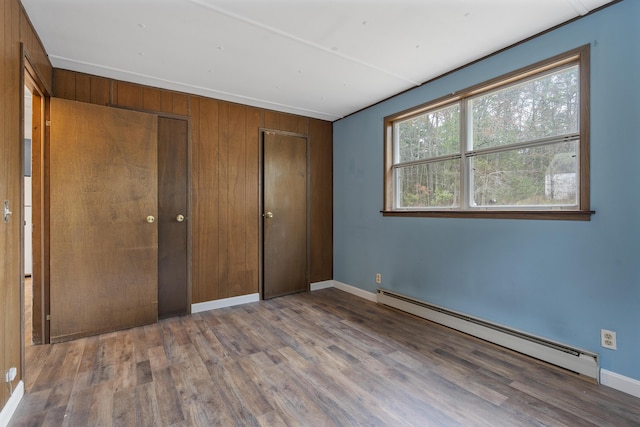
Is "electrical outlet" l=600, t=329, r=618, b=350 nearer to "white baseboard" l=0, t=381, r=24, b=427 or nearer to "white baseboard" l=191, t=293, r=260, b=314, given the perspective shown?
"white baseboard" l=191, t=293, r=260, b=314

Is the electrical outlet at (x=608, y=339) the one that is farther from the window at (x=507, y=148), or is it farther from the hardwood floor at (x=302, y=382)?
the window at (x=507, y=148)

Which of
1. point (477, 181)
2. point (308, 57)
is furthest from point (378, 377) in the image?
point (308, 57)

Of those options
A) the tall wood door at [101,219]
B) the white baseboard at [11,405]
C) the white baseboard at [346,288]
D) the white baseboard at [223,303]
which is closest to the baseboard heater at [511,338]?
the white baseboard at [346,288]

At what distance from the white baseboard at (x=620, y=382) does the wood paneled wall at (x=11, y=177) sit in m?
3.53

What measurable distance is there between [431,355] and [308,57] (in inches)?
105

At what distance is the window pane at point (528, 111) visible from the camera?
7.14 feet

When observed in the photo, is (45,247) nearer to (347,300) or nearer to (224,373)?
(224,373)

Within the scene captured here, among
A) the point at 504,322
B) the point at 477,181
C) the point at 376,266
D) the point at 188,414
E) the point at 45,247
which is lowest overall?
the point at 188,414

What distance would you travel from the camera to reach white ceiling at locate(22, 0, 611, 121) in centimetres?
194

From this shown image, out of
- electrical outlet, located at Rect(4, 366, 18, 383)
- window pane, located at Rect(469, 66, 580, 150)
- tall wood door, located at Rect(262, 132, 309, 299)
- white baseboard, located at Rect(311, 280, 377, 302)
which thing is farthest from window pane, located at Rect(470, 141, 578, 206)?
electrical outlet, located at Rect(4, 366, 18, 383)

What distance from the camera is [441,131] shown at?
3045mm

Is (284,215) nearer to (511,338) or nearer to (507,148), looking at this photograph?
(507,148)

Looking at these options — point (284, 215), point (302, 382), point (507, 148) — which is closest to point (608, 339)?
point (507, 148)

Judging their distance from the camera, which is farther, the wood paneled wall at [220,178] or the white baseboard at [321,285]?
the white baseboard at [321,285]
